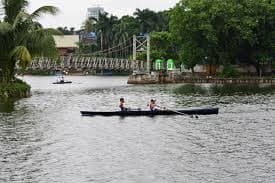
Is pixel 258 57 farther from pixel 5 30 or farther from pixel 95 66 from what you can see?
pixel 5 30

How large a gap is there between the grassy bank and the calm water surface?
1071cm

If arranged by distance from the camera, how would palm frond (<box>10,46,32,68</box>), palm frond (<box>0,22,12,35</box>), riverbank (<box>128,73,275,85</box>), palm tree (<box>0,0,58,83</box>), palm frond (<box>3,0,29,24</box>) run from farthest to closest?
riverbank (<box>128,73,275,85</box>) → palm frond (<box>3,0,29,24</box>) → palm tree (<box>0,0,58,83</box>) → palm frond (<box>0,22,12,35</box>) → palm frond (<box>10,46,32,68</box>)

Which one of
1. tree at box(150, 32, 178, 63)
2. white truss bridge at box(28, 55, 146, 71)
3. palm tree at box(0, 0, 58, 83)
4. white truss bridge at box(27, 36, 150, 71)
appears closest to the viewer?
palm tree at box(0, 0, 58, 83)

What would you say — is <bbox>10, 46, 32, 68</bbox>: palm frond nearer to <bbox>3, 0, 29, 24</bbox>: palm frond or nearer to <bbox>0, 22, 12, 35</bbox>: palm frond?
<bbox>0, 22, 12, 35</bbox>: palm frond

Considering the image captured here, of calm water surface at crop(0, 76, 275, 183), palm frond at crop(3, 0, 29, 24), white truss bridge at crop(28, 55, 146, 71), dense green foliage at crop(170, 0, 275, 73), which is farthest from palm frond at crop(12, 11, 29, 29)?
white truss bridge at crop(28, 55, 146, 71)

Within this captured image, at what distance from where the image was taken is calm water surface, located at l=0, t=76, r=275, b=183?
29.2 m

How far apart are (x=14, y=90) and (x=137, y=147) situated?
36121 mm

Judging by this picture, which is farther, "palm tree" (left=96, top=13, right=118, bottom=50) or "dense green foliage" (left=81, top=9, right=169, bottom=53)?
"palm tree" (left=96, top=13, right=118, bottom=50)

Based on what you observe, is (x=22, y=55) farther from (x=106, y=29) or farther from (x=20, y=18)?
(x=106, y=29)

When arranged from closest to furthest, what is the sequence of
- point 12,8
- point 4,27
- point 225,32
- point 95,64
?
point 4,27
point 12,8
point 225,32
point 95,64

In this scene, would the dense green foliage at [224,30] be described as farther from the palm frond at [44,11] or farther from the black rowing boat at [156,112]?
the black rowing boat at [156,112]

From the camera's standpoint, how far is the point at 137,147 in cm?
3634

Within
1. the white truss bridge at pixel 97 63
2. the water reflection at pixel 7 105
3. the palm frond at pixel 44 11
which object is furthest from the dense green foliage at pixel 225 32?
the water reflection at pixel 7 105

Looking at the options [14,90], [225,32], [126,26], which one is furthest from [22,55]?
[126,26]
